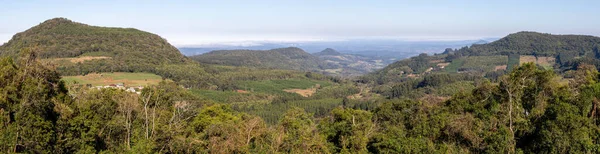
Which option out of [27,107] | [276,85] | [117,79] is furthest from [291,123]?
[276,85]

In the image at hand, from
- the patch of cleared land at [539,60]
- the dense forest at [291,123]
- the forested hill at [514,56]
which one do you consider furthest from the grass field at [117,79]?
the patch of cleared land at [539,60]

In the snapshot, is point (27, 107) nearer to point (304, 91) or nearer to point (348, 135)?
point (348, 135)

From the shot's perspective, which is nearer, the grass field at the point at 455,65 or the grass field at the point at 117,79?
the grass field at the point at 117,79

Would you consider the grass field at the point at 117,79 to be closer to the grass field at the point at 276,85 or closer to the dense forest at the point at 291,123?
the grass field at the point at 276,85

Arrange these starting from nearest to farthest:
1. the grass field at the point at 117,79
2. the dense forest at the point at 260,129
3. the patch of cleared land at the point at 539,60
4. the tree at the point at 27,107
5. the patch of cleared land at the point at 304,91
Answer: the tree at the point at 27,107, the dense forest at the point at 260,129, the grass field at the point at 117,79, the patch of cleared land at the point at 304,91, the patch of cleared land at the point at 539,60

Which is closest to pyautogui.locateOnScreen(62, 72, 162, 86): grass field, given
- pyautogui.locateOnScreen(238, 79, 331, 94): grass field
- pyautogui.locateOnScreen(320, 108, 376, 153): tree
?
pyautogui.locateOnScreen(238, 79, 331, 94): grass field

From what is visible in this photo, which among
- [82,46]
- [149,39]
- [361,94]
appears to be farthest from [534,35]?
[82,46]

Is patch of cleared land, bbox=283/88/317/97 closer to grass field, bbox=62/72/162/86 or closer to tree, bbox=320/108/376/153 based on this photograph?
grass field, bbox=62/72/162/86
